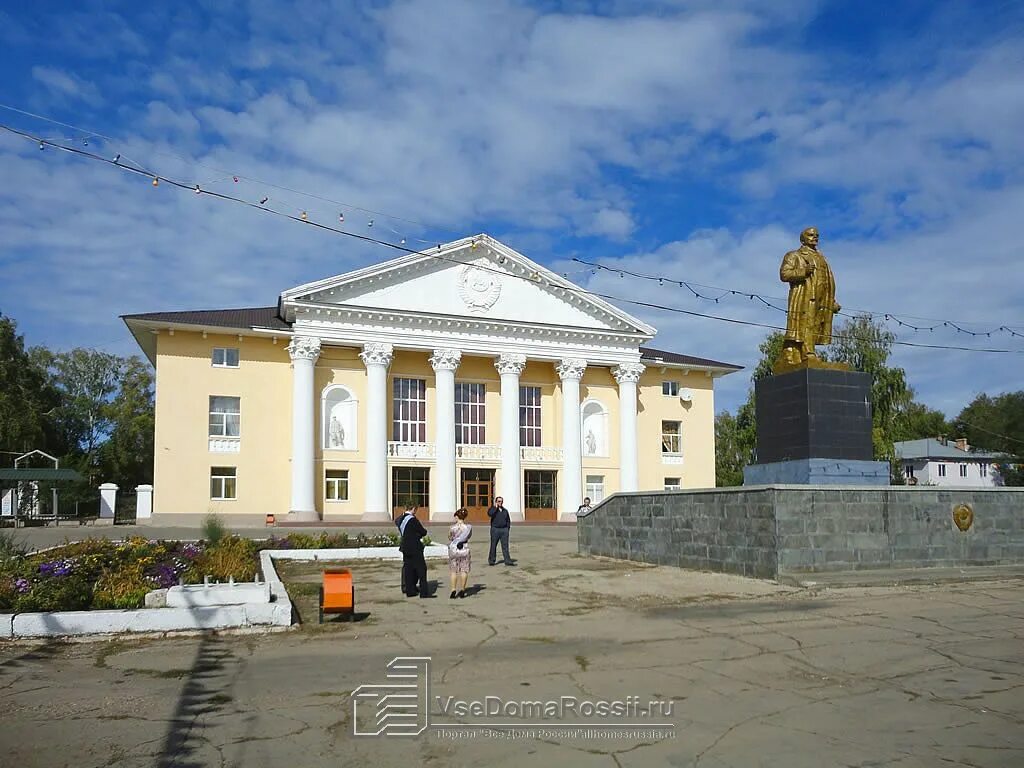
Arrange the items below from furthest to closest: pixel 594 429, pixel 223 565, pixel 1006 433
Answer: pixel 1006 433 < pixel 594 429 < pixel 223 565

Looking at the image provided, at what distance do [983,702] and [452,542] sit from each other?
8.36m

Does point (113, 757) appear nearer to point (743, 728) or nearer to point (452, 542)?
point (743, 728)

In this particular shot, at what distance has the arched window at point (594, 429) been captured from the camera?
45125 mm

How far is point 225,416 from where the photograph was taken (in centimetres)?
3797

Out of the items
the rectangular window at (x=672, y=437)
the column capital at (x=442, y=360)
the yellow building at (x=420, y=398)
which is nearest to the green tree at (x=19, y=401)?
the yellow building at (x=420, y=398)

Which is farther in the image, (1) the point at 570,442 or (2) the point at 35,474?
(1) the point at 570,442

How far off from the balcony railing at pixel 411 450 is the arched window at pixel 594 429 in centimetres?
841

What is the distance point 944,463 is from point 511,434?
4485 cm

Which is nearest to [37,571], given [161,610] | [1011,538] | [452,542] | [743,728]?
[161,610]

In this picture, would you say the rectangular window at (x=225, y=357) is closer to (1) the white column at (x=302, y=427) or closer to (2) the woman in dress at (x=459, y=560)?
(1) the white column at (x=302, y=427)

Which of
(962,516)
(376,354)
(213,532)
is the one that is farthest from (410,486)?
(962,516)

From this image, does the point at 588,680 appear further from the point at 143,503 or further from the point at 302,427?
the point at 143,503

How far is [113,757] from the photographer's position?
19.5 ft

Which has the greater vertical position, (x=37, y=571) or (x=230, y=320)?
(x=230, y=320)
